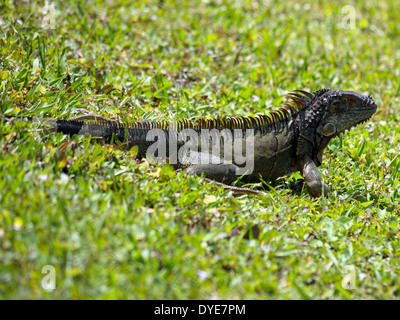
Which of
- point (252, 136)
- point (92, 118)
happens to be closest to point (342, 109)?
point (252, 136)

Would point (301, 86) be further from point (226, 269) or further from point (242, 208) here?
point (226, 269)

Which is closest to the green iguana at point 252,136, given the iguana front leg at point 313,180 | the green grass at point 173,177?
the iguana front leg at point 313,180

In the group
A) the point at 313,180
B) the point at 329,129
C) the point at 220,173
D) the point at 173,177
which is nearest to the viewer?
the point at 173,177

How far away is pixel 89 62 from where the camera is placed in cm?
607

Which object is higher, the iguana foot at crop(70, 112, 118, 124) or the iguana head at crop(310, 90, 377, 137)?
the iguana head at crop(310, 90, 377, 137)

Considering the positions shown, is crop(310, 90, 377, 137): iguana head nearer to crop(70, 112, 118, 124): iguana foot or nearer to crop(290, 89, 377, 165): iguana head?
crop(290, 89, 377, 165): iguana head

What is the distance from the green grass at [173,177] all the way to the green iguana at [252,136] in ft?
0.69

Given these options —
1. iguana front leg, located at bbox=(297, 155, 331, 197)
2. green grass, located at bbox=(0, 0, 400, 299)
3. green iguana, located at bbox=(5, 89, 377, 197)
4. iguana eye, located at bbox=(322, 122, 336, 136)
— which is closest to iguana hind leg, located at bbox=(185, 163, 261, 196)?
green iguana, located at bbox=(5, 89, 377, 197)

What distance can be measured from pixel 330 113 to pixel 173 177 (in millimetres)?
1870

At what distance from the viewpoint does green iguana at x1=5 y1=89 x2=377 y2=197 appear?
14.9ft

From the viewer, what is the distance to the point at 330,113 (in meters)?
5.04

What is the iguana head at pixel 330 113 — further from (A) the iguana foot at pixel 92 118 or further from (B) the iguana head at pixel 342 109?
(A) the iguana foot at pixel 92 118

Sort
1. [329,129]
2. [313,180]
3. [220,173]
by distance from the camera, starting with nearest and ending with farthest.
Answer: [220,173] → [313,180] → [329,129]

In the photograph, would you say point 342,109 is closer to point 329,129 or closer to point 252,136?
point 329,129
